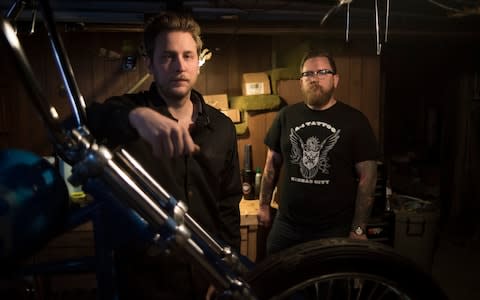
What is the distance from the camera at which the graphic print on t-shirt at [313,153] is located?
259 cm

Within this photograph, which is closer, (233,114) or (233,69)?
(233,114)

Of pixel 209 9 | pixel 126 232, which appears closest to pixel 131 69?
pixel 209 9

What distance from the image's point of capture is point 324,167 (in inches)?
102

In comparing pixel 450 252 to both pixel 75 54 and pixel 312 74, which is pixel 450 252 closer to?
pixel 312 74

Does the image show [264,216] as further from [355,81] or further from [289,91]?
[355,81]

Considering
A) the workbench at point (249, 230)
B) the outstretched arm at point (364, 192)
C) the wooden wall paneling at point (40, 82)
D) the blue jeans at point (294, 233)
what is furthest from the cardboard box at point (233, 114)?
the wooden wall paneling at point (40, 82)

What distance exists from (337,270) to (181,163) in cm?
76

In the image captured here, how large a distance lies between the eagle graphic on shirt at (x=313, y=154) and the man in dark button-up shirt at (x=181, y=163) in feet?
3.43

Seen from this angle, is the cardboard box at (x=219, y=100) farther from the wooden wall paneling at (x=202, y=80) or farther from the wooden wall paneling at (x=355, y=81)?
the wooden wall paneling at (x=355, y=81)

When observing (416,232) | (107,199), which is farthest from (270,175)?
(107,199)

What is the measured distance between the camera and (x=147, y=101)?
1.52 metres

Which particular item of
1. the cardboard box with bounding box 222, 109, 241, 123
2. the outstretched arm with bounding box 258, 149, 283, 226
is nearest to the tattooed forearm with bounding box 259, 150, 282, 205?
the outstretched arm with bounding box 258, 149, 283, 226

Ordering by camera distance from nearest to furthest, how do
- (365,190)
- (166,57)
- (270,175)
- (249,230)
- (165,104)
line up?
(166,57), (165,104), (365,190), (270,175), (249,230)

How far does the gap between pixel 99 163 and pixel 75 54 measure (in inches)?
127
